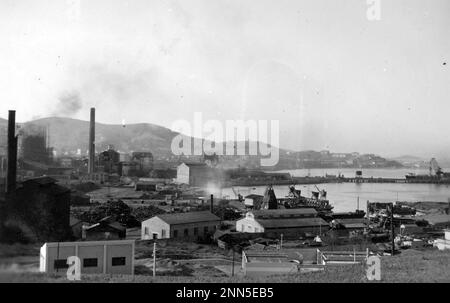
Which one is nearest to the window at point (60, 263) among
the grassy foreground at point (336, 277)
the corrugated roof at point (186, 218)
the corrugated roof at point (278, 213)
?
the grassy foreground at point (336, 277)

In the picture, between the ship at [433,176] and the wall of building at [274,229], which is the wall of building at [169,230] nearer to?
the wall of building at [274,229]

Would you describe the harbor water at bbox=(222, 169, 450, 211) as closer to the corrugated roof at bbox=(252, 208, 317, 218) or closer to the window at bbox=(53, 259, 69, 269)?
the corrugated roof at bbox=(252, 208, 317, 218)

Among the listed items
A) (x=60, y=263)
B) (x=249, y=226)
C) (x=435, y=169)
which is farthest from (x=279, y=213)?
(x=435, y=169)

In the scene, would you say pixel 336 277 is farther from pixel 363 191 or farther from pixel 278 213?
pixel 363 191

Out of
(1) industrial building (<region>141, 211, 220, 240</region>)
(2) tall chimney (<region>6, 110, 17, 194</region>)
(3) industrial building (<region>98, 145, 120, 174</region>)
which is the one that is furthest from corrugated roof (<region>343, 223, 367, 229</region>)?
(3) industrial building (<region>98, 145, 120, 174</region>)
